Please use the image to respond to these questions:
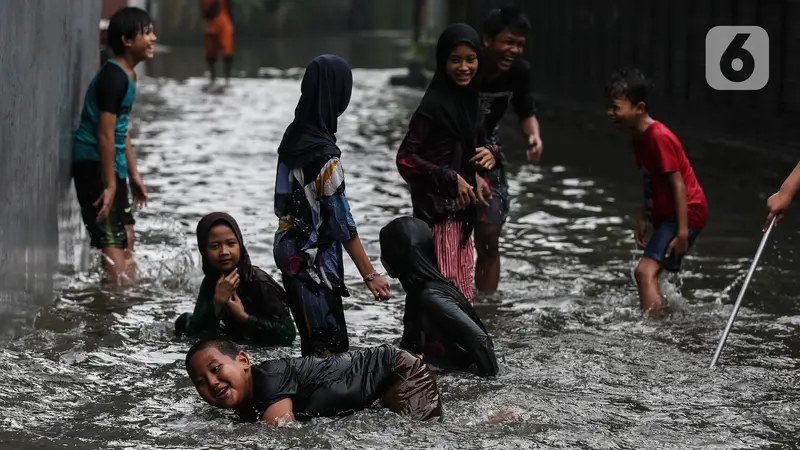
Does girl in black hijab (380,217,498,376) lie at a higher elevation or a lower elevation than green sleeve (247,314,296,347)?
higher

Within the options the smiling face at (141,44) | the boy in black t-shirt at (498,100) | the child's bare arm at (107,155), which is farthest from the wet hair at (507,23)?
the child's bare arm at (107,155)

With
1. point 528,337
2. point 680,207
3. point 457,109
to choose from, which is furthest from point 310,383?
point 680,207

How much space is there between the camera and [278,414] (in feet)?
18.8

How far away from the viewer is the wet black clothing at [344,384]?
227 inches

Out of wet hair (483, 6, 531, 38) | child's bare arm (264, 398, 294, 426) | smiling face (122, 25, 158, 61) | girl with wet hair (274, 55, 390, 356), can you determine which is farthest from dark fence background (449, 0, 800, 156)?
child's bare arm (264, 398, 294, 426)

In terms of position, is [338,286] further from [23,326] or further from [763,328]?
[763,328]

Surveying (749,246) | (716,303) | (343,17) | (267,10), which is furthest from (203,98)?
(343,17)

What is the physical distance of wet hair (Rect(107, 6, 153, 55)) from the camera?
8.49 metres

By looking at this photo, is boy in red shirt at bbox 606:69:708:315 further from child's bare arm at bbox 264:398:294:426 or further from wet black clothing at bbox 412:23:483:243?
child's bare arm at bbox 264:398:294:426

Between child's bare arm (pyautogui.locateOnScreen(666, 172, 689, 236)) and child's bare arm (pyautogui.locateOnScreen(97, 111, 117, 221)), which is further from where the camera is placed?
child's bare arm (pyautogui.locateOnScreen(97, 111, 117, 221))

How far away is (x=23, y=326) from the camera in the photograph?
24.6 feet

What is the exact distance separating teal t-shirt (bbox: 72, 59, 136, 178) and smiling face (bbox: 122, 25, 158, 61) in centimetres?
14

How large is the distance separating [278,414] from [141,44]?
351cm

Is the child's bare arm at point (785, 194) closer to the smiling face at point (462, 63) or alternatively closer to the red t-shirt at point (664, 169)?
the red t-shirt at point (664, 169)
